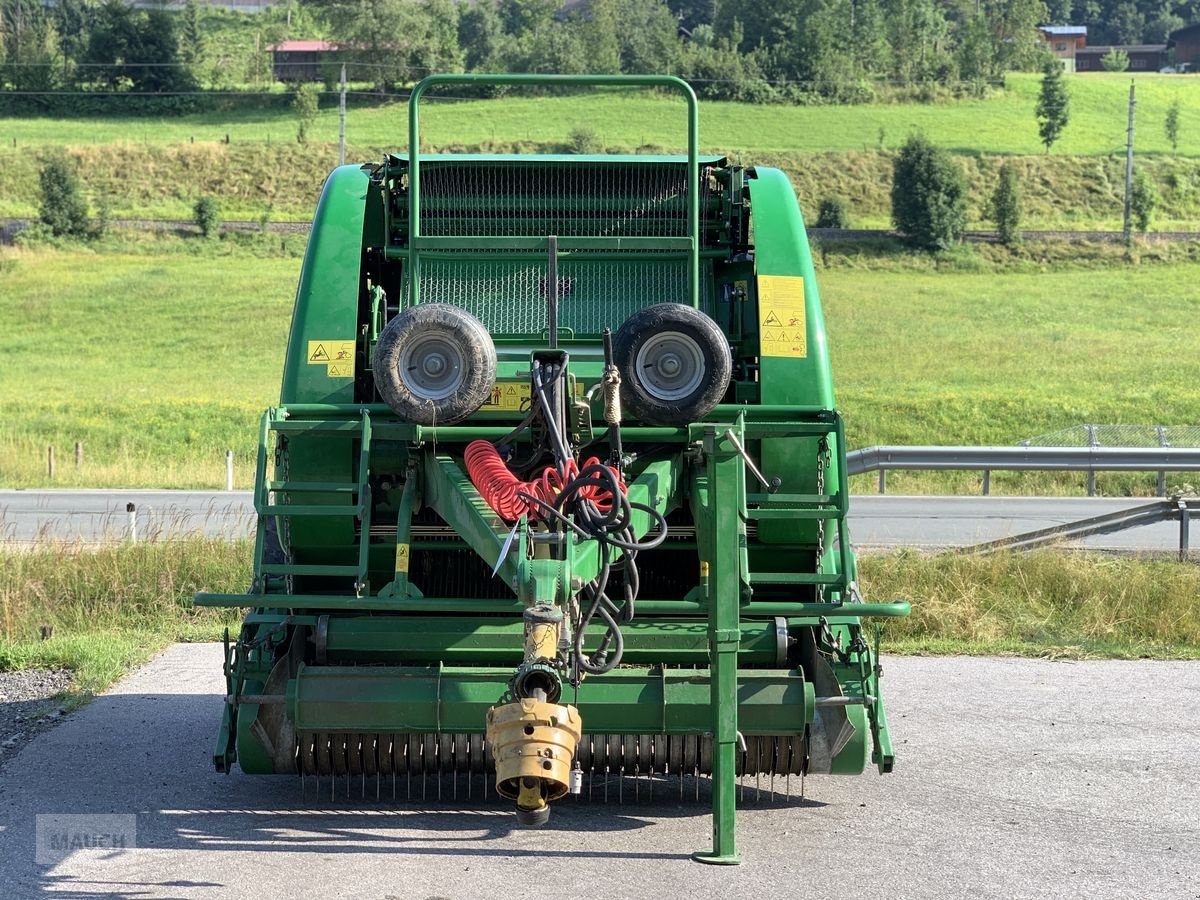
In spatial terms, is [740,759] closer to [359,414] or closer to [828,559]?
[828,559]

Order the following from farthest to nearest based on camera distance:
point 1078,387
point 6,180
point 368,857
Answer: point 6,180 → point 1078,387 → point 368,857

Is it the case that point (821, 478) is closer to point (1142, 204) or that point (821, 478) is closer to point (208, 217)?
point (208, 217)

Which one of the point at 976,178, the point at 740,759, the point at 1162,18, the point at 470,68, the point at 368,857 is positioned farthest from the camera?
the point at 1162,18

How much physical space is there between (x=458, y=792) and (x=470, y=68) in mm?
106116

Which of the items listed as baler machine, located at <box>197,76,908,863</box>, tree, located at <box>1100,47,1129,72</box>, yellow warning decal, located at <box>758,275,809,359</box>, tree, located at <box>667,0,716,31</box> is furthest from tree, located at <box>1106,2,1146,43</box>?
baler machine, located at <box>197,76,908,863</box>

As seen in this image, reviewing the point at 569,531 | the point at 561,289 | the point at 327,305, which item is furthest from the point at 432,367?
the point at 561,289

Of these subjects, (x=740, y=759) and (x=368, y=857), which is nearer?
(x=368, y=857)

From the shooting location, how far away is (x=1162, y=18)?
6403 inches

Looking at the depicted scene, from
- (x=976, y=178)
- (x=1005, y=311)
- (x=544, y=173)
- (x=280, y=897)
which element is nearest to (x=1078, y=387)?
(x=1005, y=311)

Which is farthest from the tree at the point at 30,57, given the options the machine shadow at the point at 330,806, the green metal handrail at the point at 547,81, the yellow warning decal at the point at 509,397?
the yellow warning decal at the point at 509,397

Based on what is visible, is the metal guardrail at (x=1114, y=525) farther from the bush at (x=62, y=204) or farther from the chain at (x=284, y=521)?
the bush at (x=62, y=204)

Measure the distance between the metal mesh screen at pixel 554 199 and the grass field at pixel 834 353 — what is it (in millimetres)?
15654

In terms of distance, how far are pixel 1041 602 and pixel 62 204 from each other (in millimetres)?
52502

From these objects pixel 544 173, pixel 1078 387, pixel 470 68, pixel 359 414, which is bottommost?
pixel 1078 387
